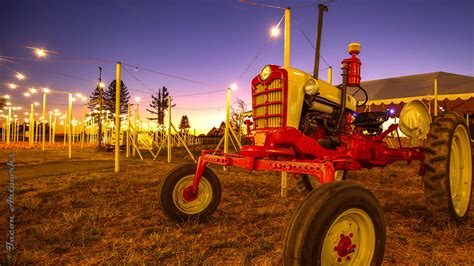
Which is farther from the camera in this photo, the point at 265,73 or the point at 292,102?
the point at 265,73

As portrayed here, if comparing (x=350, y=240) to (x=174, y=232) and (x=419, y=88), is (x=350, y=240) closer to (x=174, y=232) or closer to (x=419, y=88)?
(x=174, y=232)

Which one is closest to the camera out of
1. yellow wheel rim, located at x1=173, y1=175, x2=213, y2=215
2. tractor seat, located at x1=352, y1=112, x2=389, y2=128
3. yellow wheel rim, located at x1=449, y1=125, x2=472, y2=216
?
yellow wheel rim, located at x1=173, y1=175, x2=213, y2=215

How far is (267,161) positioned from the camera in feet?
9.16

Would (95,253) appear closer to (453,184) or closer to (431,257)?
(431,257)

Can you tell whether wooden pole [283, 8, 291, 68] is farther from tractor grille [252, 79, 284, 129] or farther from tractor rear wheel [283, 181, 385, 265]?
tractor rear wheel [283, 181, 385, 265]

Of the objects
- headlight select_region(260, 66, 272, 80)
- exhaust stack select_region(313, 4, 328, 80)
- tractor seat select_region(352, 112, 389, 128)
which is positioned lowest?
tractor seat select_region(352, 112, 389, 128)

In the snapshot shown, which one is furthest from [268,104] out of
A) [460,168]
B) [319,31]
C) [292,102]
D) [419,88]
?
[419,88]

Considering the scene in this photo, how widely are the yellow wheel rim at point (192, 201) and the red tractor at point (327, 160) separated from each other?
1cm

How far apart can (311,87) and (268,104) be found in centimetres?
48

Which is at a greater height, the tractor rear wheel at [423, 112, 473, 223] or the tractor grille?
the tractor grille

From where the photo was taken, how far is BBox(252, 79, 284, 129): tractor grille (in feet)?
10.3

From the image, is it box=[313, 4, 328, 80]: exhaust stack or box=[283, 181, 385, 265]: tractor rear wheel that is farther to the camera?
box=[313, 4, 328, 80]: exhaust stack

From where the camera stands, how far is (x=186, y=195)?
3.63 m

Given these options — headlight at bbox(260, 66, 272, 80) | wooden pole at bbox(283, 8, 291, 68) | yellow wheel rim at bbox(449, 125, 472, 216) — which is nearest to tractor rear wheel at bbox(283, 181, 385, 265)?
headlight at bbox(260, 66, 272, 80)
